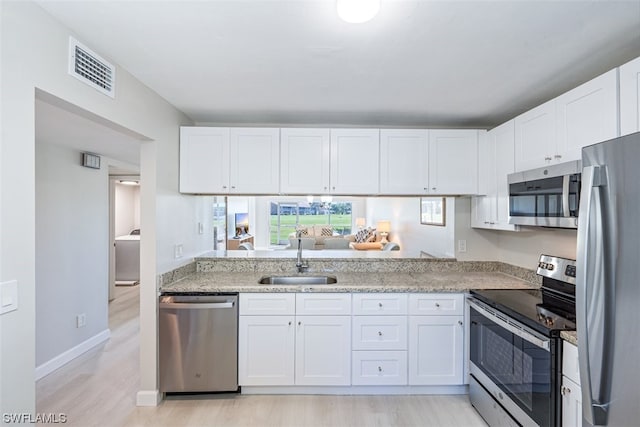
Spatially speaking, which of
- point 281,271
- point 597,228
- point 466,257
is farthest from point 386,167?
point 597,228

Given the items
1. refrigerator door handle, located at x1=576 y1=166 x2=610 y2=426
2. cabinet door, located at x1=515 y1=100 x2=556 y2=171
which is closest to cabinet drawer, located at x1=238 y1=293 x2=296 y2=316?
refrigerator door handle, located at x1=576 y1=166 x2=610 y2=426

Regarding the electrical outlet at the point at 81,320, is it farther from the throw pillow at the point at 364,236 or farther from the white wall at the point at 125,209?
the throw pillow at the point at 364,236

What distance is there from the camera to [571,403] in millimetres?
1596

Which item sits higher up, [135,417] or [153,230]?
[153,230]

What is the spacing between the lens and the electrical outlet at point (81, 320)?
3417 mm

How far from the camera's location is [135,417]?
7.54 feet

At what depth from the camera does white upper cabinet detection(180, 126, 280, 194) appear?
9.32ft

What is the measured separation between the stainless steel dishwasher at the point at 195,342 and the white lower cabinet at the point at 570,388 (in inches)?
82.5

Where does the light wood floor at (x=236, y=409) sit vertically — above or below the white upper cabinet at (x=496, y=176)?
below

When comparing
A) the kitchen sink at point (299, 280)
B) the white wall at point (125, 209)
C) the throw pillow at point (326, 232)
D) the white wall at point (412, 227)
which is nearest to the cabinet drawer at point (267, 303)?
the kitchen sink at point (299, 280)

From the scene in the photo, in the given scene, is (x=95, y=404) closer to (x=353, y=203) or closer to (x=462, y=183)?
(x=462, y=183)

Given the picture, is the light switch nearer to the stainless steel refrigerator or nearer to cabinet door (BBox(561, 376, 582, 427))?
the stainless steel refrigerator

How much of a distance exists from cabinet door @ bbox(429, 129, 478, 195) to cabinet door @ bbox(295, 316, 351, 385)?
147 cm

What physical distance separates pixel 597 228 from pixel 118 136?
348 centimetres
